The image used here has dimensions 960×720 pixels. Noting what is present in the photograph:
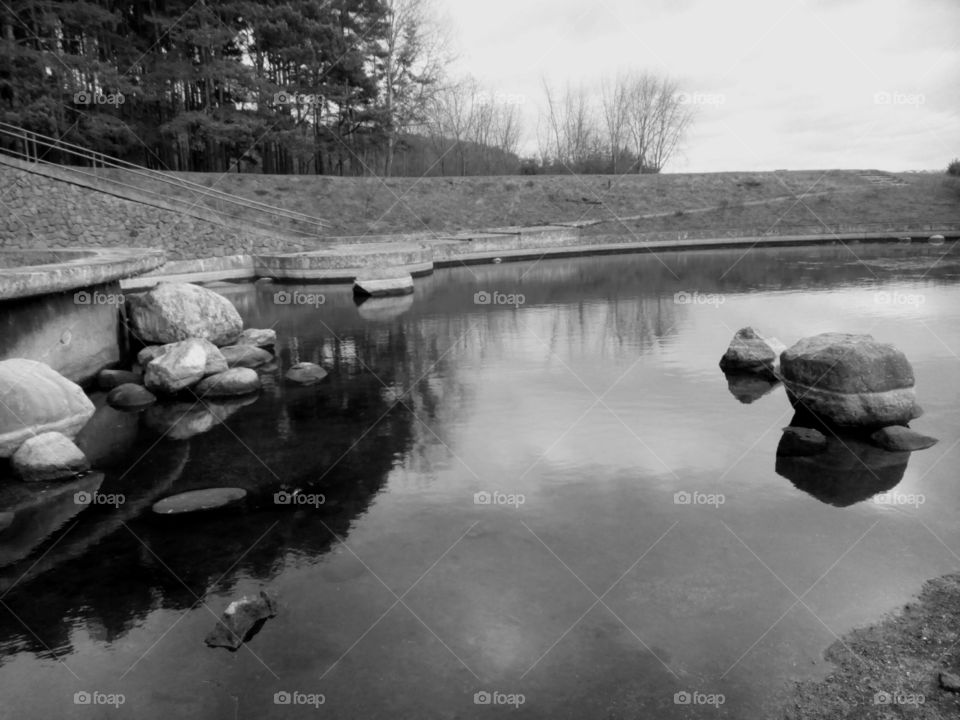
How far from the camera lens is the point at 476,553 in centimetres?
639

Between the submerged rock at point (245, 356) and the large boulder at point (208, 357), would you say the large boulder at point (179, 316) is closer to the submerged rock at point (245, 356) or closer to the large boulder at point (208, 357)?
the submerged rock at point (245, 356)

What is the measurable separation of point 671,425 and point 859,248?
3083 centimetres

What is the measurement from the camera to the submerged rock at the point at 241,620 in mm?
5180

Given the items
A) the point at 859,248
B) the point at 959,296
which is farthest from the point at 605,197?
the point at 959,296

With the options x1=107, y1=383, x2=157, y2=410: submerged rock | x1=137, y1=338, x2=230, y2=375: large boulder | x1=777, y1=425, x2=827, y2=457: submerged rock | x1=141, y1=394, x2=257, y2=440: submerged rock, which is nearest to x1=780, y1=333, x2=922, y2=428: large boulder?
x1=777, y1=425, x2=827, y2=457: submerged rock

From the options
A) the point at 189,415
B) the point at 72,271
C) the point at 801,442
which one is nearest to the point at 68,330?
the point at 72,271

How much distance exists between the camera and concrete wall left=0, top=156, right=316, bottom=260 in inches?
949

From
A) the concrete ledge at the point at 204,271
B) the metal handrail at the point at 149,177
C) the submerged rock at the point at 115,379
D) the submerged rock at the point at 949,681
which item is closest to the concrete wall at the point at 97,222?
the metal handrail at the point at 149,177

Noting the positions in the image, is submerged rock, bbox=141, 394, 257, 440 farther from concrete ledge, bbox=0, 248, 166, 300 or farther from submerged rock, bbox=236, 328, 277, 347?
submerged rock, bbox=236, 328, 277, 347

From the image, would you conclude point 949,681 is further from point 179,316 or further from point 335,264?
point 335,264

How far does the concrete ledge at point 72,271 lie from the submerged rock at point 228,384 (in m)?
2.69

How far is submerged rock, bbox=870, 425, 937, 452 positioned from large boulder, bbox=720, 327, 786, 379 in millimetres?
3214

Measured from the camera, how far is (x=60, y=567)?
20.9 ft

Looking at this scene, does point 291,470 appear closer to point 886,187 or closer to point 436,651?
point 436,651
